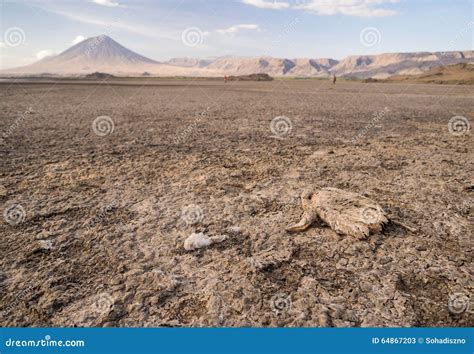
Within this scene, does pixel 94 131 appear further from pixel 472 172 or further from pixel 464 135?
pixel 464 135

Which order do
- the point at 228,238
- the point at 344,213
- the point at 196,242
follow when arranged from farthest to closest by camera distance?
the point at 344,213, the point at 228,238, the point at 196,242

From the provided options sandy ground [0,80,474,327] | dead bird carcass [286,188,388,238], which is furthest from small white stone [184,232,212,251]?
dead bird carcass [286,188,388,238]

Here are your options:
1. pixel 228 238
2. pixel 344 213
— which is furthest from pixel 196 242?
pixel 344 213

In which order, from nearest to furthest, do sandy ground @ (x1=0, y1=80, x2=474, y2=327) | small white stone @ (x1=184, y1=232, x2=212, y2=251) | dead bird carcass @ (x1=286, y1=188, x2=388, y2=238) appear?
sandy ground @ (x1=0, y1=80, x2=474, y2=327) → small white stone @ (x1=184, y1=232, x2=212, y2=251) → dead bird carcass @ (x1=286, y1=188, x2=388, y2=238)

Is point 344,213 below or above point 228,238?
above

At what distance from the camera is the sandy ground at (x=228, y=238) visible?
2.37 m

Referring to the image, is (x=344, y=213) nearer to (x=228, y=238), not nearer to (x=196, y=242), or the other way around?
(x=228, y=238)

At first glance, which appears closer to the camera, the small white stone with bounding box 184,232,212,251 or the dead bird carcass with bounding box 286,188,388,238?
the small white stone with bounding box 184,232,212,251

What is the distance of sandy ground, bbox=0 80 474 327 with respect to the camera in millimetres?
2367

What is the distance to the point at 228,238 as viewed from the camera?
3.31 metres

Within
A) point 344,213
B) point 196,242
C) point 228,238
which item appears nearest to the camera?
point 196,242

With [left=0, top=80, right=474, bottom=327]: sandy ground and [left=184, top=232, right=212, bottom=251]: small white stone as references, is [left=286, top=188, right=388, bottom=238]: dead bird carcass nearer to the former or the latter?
[left=0, top=80, right=474, bottom=327]: sandy ground

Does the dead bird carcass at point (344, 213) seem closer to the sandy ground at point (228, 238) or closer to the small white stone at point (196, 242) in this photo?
the sandy ground at point (228, 238)

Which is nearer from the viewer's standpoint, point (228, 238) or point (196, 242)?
→ point (196, 242)
